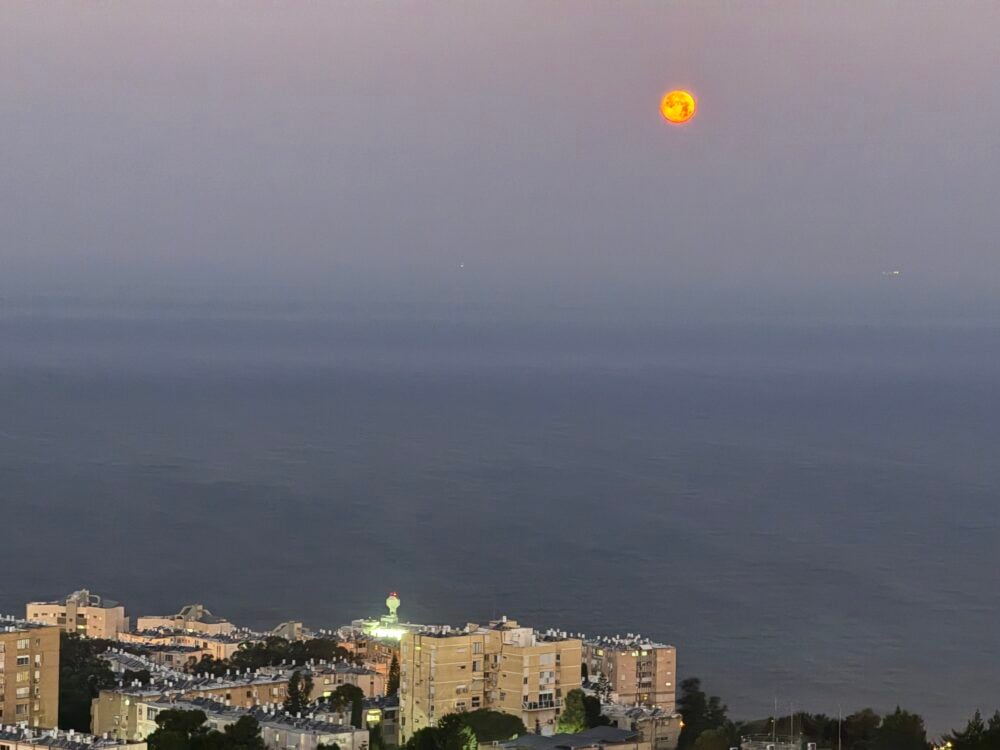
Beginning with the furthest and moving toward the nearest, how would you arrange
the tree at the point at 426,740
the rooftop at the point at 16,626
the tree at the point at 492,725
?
1. the rooftop at the point at 16,626
2. the tree at the point at 492,725
3. the tree at the point at 426,740

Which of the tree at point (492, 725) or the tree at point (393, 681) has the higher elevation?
the tree at point (393, 681)

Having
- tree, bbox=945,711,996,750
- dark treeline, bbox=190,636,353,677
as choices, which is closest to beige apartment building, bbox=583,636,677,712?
dark treeline, bbox=190,636,353,677

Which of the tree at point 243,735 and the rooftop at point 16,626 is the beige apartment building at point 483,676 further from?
the rooftop at point 16,626

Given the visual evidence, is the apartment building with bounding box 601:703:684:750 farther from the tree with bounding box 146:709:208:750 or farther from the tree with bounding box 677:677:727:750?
the tree with bounding box 146:709:208:750

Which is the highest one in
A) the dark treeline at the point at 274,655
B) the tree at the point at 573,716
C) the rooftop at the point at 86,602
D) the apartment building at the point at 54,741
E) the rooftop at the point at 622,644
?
the rooftop at the point at 86,602

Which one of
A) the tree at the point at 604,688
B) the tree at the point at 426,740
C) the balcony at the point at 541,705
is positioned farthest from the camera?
the tree at the point at 604,688

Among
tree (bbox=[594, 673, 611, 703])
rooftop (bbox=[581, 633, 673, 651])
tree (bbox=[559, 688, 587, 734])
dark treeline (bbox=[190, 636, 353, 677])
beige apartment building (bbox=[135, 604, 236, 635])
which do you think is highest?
beige apartment building (bbox=[135, 604, 236, 635])

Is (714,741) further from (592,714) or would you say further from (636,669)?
(636,669)

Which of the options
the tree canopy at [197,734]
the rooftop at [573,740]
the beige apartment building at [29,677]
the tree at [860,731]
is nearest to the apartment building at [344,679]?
the beige apartment building at [29,677]

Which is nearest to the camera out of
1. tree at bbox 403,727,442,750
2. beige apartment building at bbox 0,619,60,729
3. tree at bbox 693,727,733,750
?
tree at bbox 403,727,442,750
